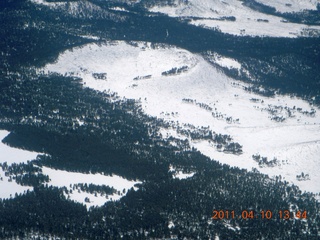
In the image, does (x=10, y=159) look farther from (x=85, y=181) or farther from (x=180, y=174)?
(x=180, y=174)

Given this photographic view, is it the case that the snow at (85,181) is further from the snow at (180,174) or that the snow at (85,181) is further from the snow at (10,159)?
the snow at (180,174)

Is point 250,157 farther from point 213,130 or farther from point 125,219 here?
point 125,219

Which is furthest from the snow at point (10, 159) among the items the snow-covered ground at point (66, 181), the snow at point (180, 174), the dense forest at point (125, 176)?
the snow at point (180, 174)

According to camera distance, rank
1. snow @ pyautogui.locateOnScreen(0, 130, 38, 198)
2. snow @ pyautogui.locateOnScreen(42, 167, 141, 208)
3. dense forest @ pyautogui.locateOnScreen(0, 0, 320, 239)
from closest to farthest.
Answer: dense forest @ pyautogui.locateOnScreen(0, 0, 320, 239), snow @ pyautogui.locateOnScreen(0, 130, 38, 198), snow @ pyautogui.locateOnScreen(42, 167, 141, 208)

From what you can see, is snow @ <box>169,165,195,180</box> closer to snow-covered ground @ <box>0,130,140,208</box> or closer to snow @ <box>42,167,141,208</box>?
snow @ <box>42,167,141,208</box>
